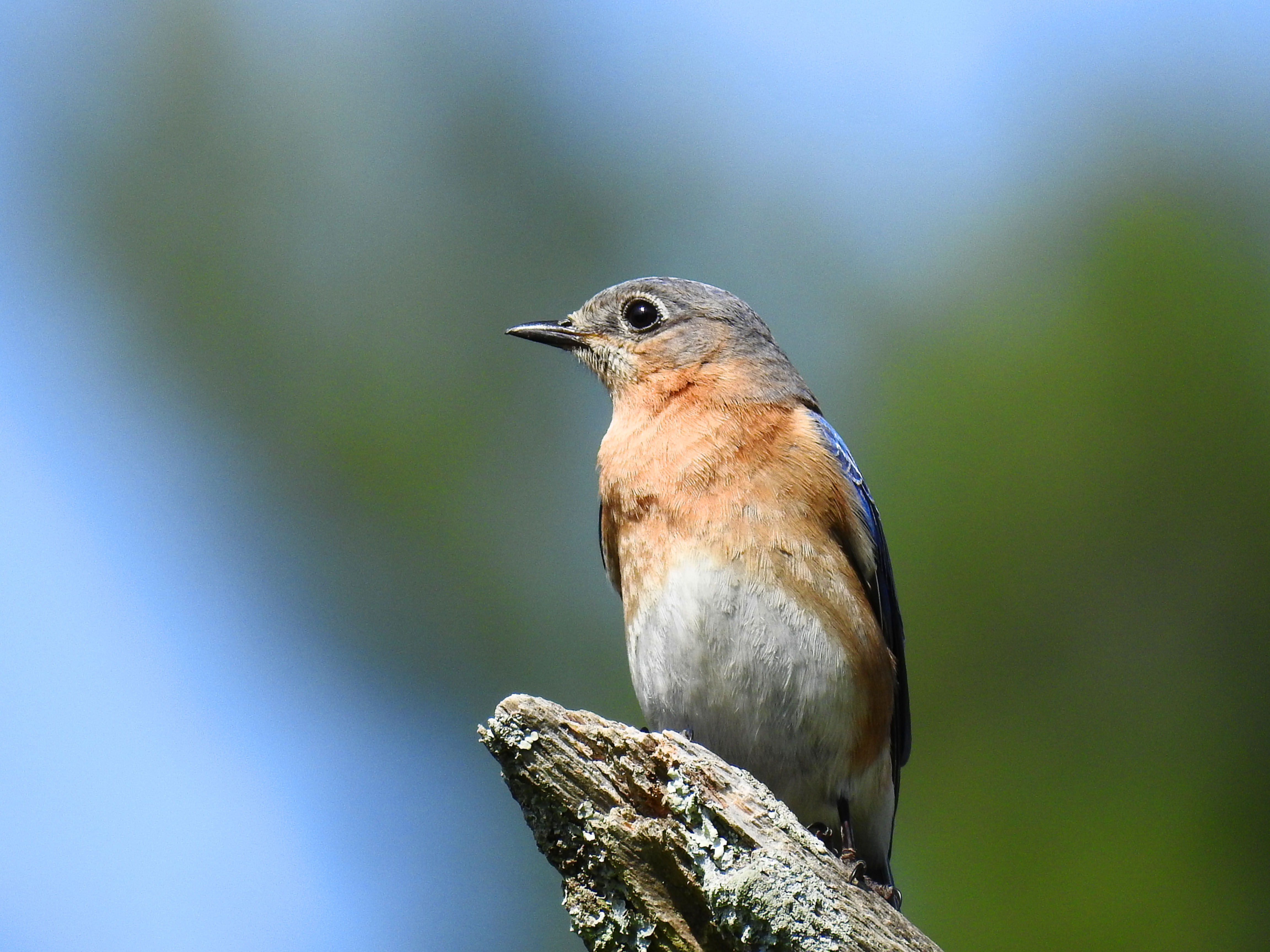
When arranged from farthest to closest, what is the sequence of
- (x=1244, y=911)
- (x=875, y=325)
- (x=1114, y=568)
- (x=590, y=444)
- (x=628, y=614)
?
(x=875, y=325) < (x=590, y=444) < (x=1114, y=568) < (x=1244, y=911) < (x=628, y=614)

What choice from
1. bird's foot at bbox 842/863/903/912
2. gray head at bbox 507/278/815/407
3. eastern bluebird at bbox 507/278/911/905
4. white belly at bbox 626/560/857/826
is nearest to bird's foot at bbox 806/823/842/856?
eastern bluebird at bbox 507/278/911/905

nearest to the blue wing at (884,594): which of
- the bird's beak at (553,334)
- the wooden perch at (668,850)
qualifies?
the bird's beak at (553,334)

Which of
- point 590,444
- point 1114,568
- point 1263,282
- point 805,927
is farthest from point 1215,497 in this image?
point 805,927

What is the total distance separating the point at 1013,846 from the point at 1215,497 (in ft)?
11.8

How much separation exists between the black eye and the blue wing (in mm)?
1218

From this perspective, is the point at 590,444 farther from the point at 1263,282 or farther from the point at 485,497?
the point at 1263,282

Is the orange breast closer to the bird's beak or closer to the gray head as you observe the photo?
the gray head

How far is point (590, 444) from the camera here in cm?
1120

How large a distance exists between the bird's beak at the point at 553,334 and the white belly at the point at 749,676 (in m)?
2.10

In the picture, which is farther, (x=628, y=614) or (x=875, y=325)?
(x=875, y=325)

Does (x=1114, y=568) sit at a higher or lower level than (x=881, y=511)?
lower

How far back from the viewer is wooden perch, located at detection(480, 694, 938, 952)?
400 centimetres

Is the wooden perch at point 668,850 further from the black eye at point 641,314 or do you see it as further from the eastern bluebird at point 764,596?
the black eye at point 641,314

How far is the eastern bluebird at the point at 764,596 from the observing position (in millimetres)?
5730
